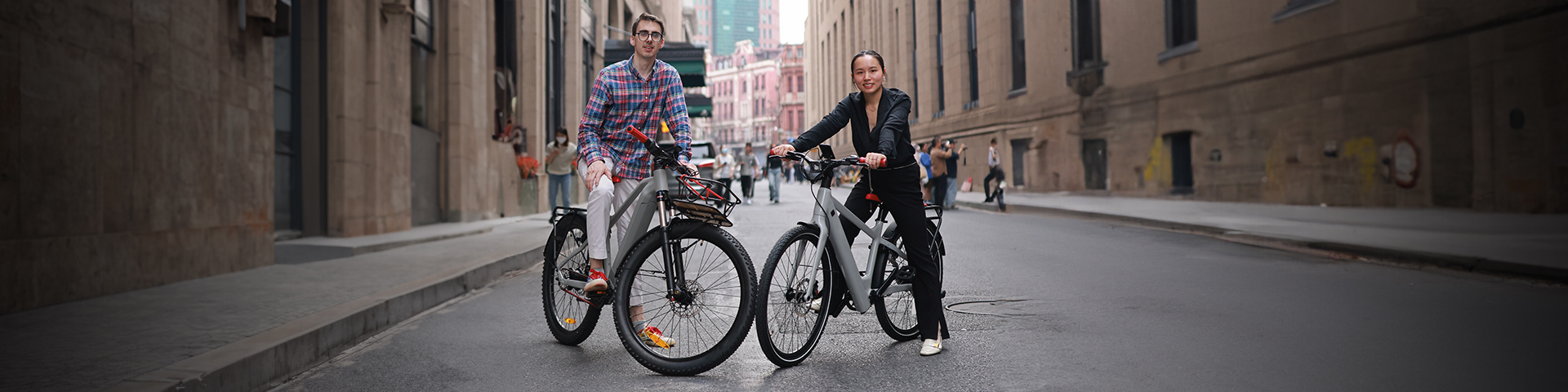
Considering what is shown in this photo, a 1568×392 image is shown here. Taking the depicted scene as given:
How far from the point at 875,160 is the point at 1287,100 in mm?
15949

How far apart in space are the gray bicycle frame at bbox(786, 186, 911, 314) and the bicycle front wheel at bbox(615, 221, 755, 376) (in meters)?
0.31

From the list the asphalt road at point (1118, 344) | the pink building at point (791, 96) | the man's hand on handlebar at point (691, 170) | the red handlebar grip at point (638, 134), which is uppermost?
the pink building at point (791, 96)

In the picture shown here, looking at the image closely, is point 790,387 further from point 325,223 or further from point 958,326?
point 325,223

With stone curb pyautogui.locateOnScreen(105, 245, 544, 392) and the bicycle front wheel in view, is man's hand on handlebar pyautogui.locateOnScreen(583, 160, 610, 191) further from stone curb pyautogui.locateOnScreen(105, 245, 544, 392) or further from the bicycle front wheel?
stone curb pyautogui.locateOnScreen(105, 245, 544, 392)

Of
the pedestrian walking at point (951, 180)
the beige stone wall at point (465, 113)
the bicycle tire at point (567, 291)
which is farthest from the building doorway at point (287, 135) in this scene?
the pedestrian walking at point (951, 180)

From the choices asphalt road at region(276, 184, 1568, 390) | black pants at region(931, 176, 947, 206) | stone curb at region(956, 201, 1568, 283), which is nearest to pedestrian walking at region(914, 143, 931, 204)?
black pants at region(931, 176, 947, 206)

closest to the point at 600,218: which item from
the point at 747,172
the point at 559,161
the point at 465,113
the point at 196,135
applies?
the point at 196,135

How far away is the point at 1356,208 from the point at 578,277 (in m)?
14.8

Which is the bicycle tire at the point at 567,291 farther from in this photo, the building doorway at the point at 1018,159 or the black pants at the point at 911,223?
the building doorway at the point at 1018,159

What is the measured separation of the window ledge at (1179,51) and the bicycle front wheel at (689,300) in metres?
18.8

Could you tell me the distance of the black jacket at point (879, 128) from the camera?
167 inches

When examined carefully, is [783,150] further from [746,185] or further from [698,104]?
[698,104]

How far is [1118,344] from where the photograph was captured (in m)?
4.77

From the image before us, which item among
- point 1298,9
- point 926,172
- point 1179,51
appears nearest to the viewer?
point 1298,9
